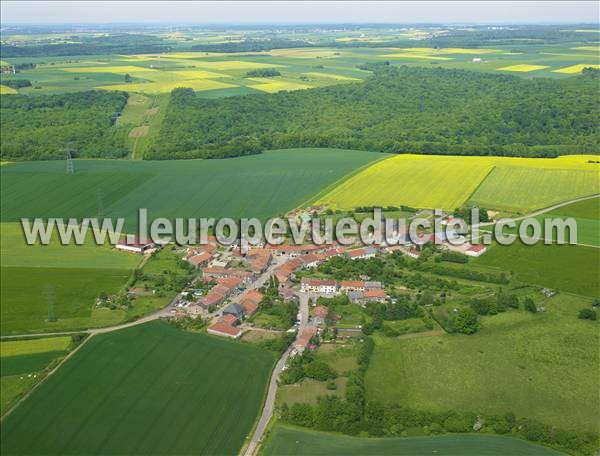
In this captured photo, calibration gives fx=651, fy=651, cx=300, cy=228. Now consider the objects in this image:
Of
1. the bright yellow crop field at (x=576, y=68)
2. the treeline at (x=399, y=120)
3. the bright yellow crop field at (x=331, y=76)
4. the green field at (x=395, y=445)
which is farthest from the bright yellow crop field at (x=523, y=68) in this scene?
the green field at (x=395, y=445)

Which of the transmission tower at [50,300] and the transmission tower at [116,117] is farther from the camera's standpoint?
the transmission tower at [116,117]

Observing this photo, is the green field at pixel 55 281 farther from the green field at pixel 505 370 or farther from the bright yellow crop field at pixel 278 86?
the bright yellow crop field at pixel 278 86

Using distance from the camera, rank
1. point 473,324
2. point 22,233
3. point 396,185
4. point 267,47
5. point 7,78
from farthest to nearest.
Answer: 1. point 267,47
2. point 7,78
3. point 396,185
4. point 22,233
5. point 473,324

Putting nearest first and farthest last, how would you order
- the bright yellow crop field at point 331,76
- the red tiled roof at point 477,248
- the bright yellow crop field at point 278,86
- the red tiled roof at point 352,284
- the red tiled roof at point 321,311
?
the red tiled roof at point 321,311
the red tiled roof at point 352,284
the red tiled roof at point 477,248
the bright yellow crop field at point 278,86
the bright yellow crop field at point 331,76

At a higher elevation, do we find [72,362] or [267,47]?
[267,47]

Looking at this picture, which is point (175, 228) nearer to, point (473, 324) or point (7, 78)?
point (473, 324)

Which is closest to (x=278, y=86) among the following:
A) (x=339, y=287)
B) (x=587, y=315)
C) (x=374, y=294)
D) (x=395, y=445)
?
(x=339, y=287)

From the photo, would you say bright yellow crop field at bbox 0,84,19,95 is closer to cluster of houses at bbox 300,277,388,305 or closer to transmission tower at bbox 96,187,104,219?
transmission tower at bbox 96,187,104,219

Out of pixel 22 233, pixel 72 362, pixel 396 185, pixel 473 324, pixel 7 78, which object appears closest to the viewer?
pixel 72 362

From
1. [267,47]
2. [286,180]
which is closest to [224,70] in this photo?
[267,47]
